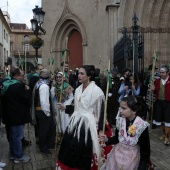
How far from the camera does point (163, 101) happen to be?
235 inches

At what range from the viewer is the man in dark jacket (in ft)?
14.7

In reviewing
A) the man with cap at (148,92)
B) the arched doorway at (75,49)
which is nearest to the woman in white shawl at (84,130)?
the man with cap at (148,92)

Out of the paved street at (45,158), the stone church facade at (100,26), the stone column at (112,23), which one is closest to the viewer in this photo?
the paved street at (45,158)

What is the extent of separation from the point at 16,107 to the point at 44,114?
84 cm

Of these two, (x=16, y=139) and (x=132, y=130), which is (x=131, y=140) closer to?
(x=132, y=130)

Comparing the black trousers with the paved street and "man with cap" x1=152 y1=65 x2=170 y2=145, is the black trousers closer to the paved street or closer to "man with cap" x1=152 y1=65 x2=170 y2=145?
the paved street

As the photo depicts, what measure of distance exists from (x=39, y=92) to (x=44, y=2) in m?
13.2

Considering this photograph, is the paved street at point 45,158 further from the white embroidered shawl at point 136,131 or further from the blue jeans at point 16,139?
the white embroidered shawl at point 136,131

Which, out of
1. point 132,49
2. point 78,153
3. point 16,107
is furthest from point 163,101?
point 16,107

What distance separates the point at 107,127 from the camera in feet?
13.0

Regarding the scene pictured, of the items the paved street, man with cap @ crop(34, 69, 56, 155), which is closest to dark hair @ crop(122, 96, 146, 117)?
the paved street

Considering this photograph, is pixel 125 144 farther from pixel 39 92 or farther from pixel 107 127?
pixel 39 92

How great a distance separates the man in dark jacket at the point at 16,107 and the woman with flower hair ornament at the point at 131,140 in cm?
200

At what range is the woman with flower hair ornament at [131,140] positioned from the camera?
301cm
